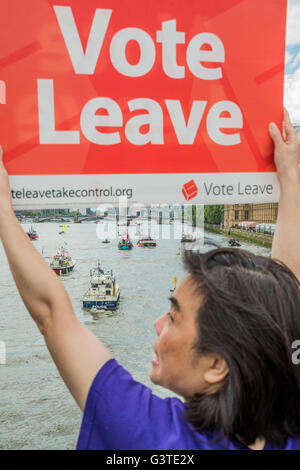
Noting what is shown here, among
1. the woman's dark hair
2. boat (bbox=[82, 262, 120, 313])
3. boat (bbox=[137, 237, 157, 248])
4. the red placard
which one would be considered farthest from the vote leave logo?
boat (bbox=[137, 237, 157, 248])

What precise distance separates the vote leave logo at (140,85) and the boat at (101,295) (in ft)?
51.3

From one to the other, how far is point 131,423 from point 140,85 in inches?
16.2

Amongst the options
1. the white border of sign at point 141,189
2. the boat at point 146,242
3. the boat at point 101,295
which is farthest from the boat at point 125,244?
the white border of sign at point 141,189

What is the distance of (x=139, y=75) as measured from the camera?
61cm

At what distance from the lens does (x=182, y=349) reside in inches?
17.9

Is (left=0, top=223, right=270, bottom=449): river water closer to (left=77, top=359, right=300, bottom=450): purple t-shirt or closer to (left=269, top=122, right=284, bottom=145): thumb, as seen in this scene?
(left=269, top=122, right=284, bottom=145): thumb

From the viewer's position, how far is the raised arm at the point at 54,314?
0.45 metres

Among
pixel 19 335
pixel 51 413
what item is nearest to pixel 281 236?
pixel 51 413

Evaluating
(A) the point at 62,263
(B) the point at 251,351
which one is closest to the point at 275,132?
(B) the point at 251,351

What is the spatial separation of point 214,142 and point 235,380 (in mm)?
339

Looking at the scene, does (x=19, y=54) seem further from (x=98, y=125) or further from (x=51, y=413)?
(x=51, y=413)

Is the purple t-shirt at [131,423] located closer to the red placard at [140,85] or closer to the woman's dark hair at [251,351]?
the woman's dark hair at [251,351]

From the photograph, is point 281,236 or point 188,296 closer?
point 188,296

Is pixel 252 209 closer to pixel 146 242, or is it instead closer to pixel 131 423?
pixel 131 423
